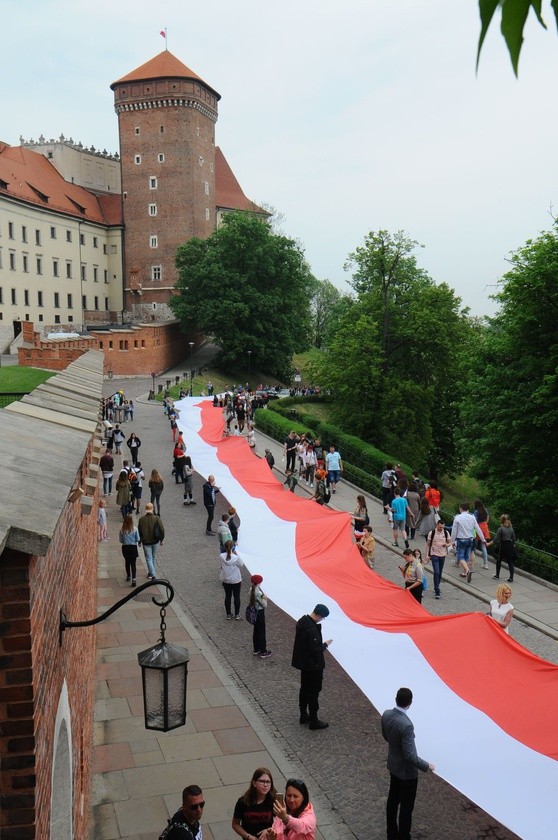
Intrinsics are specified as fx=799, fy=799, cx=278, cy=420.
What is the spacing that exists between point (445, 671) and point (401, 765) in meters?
1.41

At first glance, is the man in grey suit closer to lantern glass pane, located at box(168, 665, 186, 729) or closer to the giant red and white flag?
the giant red and white flag

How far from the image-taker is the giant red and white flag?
280 inches

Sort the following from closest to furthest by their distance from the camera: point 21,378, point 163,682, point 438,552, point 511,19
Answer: point 511,19
point 163,682
point 438,552
point 21,378

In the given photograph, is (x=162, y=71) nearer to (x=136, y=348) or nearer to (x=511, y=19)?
(x=136, y=348)

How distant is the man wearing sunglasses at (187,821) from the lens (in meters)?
5.81

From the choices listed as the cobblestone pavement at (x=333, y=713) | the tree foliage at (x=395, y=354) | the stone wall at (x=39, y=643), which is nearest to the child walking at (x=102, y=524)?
the cobblestone pavement at (x=333, y=713)

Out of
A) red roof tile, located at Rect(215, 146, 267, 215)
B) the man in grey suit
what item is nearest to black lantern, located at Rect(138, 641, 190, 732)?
the man in grey suit

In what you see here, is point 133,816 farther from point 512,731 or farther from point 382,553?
point 382,553

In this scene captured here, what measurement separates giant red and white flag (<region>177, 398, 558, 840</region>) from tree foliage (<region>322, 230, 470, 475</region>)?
1034 inches

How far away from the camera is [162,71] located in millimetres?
79562

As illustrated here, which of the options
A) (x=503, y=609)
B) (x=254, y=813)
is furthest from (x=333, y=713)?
(x=254, y=813)

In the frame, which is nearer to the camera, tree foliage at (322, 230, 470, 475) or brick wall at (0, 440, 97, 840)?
brick wall at (0, 440, 97, 840)

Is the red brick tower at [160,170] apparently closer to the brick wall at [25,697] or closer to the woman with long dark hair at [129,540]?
the woman with long dark hair at [129,540]

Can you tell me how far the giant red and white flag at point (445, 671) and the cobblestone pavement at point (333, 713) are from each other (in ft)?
1.73
